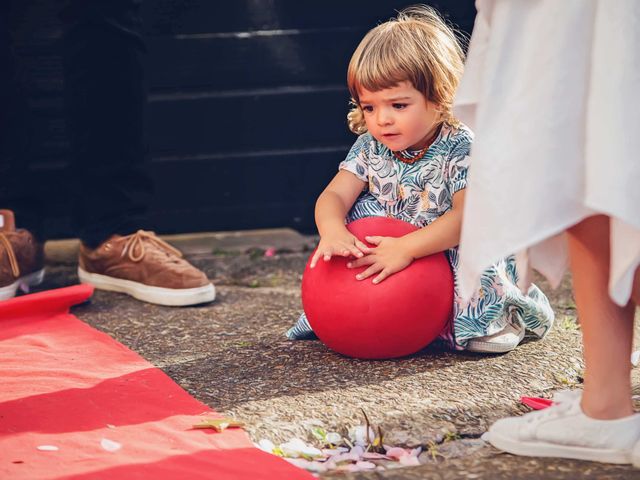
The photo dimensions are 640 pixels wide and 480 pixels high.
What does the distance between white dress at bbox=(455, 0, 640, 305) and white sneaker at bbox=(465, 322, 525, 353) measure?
794 millimetres

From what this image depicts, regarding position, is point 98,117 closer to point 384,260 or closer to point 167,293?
point 167,293

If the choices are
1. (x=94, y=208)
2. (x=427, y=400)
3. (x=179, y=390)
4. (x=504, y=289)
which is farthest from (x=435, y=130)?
(x=94, y=208)

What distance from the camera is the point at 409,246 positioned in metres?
2.51

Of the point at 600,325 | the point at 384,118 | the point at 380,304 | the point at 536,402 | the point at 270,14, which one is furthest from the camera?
the point at 270,14

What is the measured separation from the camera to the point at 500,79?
73.3 inches

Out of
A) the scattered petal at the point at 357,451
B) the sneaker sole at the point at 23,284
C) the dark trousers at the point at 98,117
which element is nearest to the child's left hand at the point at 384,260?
the scattered petal at the point at 357,451

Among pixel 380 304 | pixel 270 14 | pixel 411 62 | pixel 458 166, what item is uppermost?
pixel 270 14

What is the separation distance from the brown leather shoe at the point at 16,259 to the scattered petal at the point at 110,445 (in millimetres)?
1386

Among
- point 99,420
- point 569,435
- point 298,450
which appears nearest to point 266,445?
point 298,450

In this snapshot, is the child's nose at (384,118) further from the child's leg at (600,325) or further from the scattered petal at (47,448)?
the scattered petal at (47,448)

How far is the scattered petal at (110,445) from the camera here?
206cm

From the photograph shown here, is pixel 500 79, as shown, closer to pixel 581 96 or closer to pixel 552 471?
pixel 581 96

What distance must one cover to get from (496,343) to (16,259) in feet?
5.81

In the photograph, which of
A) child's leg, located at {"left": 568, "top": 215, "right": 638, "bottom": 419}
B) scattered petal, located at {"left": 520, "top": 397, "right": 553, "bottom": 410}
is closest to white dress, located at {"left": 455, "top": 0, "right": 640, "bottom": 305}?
child's leg, located at {"left": 568, "top": 215, "right": 638, "bottom": 419}
